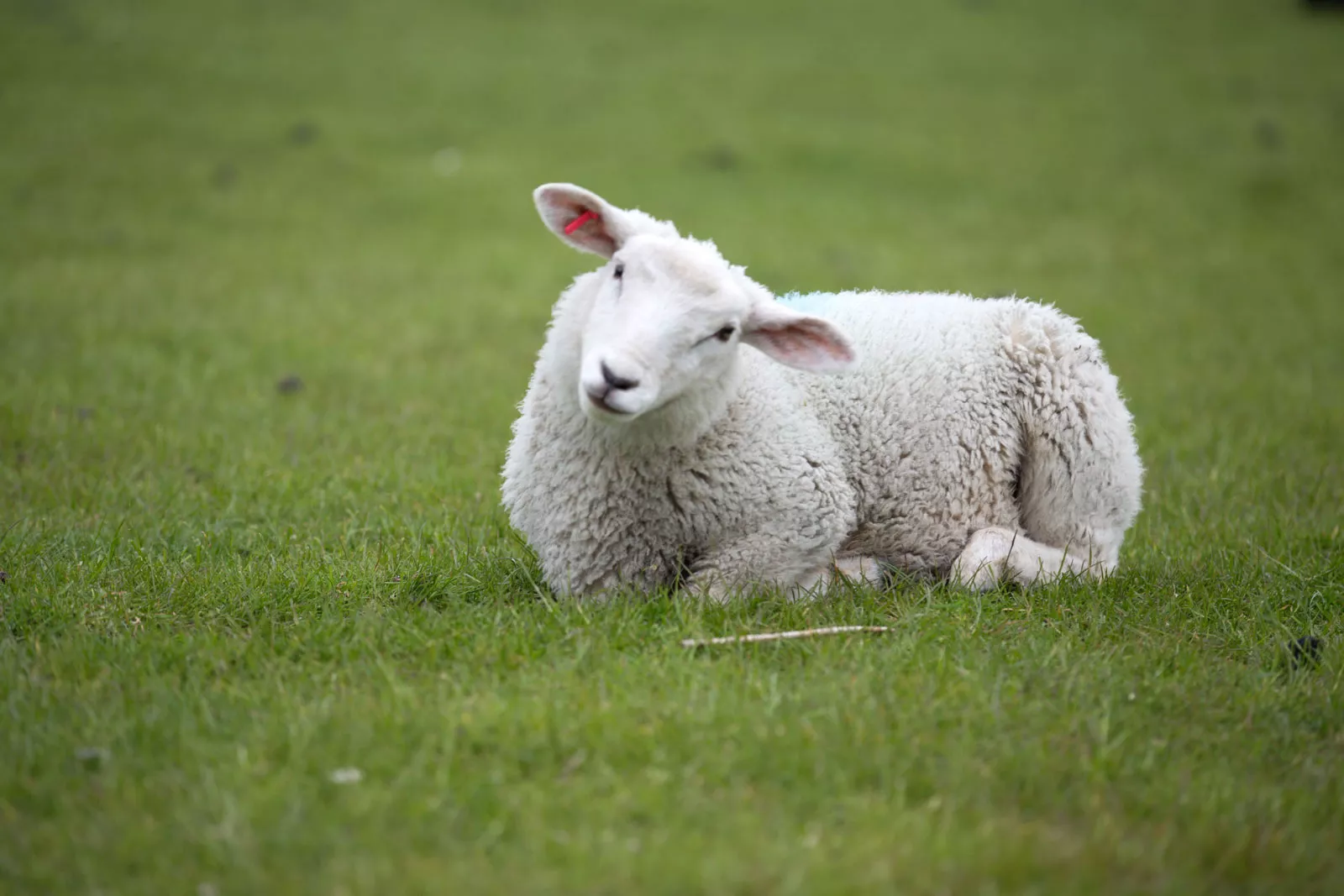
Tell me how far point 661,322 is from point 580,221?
24.8 inches

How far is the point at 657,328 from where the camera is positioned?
Answer: 147 inches

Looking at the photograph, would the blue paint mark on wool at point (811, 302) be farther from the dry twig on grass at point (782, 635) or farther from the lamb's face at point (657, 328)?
the dry twig on grass at point (782, 635)

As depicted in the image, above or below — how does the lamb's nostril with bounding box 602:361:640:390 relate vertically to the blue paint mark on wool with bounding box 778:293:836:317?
below

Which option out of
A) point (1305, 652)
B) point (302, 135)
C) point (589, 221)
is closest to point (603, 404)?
point (589, 221)

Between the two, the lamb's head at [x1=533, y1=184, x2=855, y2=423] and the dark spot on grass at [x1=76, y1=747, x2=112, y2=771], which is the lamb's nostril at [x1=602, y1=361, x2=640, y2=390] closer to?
the lamb's head at [x1=533, y1=184, x2=855, y2=423]

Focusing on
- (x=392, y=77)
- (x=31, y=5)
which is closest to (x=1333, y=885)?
(x=392, y=77)

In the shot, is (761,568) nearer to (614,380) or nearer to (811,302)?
(614,380)

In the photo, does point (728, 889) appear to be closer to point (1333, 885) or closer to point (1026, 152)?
point (1333, 885)

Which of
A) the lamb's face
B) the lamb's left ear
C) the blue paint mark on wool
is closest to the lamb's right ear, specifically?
the lamb's face

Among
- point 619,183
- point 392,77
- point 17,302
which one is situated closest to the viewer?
point 17,302

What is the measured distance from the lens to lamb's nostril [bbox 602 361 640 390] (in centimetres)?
358

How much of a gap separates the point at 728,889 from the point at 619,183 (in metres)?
12.4

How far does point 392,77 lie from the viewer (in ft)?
59.8

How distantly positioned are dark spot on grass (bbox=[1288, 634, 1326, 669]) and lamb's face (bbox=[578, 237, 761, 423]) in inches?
75.3
